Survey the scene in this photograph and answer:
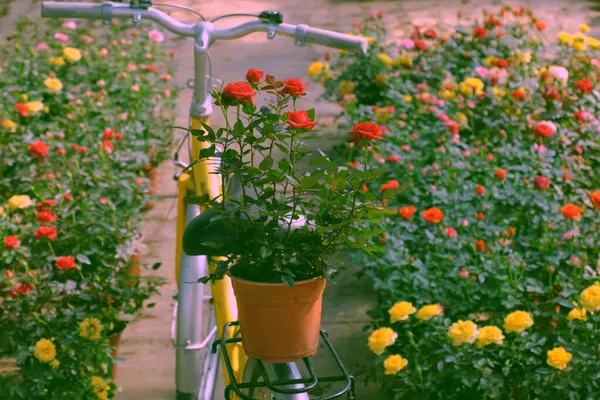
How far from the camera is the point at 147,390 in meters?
2.95

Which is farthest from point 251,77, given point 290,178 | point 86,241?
point 86,241

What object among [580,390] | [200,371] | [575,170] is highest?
[575,170]

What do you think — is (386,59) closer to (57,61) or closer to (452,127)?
(452,127)

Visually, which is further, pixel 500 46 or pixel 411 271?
pixel 500 46

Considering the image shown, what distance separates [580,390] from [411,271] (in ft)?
2.29

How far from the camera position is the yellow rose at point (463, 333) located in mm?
2387

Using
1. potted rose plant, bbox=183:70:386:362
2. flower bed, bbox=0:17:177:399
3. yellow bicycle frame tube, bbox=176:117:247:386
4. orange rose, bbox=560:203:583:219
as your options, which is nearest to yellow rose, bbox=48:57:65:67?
flower bed, bbox=0:17:177:399

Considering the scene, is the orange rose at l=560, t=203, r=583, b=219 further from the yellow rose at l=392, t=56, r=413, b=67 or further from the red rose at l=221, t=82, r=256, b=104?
the yellow rose at l=392, t=56, r=413, b=67

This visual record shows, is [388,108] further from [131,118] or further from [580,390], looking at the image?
[580,390]

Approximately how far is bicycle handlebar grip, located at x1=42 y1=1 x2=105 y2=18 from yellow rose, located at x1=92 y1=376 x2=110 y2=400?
1.17m

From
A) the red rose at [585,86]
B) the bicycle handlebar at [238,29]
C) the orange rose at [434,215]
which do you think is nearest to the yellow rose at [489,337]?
the orange rose at [434,215]

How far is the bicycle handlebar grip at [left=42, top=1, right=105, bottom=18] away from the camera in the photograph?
209 centimetres

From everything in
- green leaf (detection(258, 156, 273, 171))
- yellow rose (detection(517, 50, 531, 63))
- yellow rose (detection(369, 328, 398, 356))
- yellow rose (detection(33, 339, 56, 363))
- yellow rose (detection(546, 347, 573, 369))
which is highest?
green leaf (detection(258, 156, 273, 171))

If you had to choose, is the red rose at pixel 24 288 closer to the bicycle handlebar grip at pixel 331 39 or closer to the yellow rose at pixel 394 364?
the yellow rose at pixel 394 364
